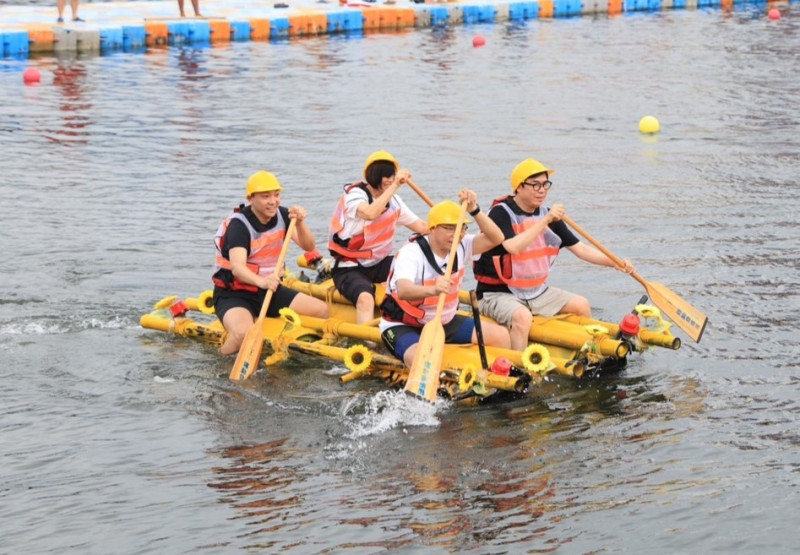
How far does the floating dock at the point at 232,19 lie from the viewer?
2803 cm

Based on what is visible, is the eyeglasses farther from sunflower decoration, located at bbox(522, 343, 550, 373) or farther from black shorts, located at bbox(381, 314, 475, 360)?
sunflower decoration, located at bbox(522, 343, 550, 373)

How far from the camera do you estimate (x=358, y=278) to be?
37.2ft

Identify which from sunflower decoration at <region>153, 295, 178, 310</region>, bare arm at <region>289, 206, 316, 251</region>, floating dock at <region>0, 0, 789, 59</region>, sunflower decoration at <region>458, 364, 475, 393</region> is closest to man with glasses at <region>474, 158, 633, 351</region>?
sunflower decoration at <region>458, 364, 475, 393</region>

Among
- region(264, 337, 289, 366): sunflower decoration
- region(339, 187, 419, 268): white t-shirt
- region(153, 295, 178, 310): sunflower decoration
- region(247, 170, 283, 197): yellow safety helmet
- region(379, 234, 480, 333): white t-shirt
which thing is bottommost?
region(264, 337, 289, 366): sunflower decoration

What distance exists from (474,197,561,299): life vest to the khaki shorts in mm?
73

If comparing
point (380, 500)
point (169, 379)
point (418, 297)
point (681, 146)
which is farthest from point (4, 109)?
point (380, 500)

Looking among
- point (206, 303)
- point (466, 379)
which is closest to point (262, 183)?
point (206, 303)

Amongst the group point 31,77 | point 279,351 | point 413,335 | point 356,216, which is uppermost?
point 31,77

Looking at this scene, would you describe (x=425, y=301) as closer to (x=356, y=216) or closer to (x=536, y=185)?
(x=536, y=185)

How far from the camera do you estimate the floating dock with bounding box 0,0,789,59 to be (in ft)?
92.0

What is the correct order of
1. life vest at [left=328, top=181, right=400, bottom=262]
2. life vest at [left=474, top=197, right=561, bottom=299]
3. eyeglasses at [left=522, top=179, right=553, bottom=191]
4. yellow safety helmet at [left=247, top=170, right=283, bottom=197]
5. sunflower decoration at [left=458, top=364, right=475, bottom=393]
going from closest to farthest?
1. sunflower decoration at [left=458, top=364, right=475, bottom=393]
2. eyeglasses at [left=522, top=179, right=553, bottom=191]
3. life vest at [left=474, top=197, right=561, bottom=299]
4. yellow safety helmet at [left=247, top=170, right=283, bottom=197]
5. life vest at [left=328, top=181, right=400, bottom=262]

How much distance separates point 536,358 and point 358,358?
141cm

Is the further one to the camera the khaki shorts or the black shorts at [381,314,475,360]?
the khaki shorts

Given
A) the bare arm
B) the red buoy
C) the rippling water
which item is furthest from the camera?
the red buoy
